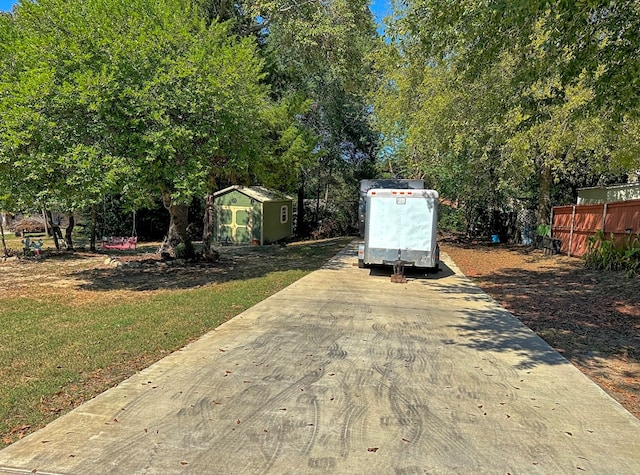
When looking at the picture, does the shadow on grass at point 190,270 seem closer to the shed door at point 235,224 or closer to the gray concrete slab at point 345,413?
the shed door at point 235,224

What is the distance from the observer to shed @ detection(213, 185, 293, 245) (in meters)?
20.1

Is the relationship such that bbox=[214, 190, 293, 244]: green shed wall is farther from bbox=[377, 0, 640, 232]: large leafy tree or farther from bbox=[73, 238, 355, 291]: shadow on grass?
bbox=[377, 0, 640, 232]: large leafy tree

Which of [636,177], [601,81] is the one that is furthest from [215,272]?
[636,177]

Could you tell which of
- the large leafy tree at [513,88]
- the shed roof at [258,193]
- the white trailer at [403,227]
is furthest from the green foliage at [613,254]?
→ the shed roof at [258,193]

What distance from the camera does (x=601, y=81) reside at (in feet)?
21.8

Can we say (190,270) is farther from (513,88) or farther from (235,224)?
(513,88)

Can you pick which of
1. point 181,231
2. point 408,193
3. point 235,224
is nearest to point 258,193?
point 235,224

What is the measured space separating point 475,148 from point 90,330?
45.6 ft

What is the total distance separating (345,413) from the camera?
3609 mm

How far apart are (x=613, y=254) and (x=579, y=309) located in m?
4.50

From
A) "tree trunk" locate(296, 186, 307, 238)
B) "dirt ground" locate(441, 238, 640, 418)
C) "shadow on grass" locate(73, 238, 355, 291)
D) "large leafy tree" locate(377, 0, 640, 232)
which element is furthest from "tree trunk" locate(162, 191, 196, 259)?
"tree trunk" locate(296, 186, 307, 238)

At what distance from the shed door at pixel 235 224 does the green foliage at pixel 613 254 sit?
13.5 meters

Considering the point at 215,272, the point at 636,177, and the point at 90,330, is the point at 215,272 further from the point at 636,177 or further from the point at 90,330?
the point at 636,177

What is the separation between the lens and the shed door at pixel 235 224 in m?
20.3
